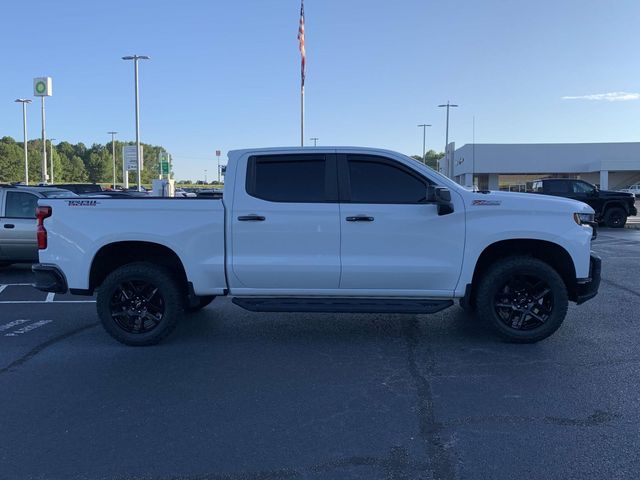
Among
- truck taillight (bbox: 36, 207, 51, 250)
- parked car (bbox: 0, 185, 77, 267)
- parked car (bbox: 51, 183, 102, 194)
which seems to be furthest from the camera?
parked car (bbox: 51, 183, 102, 194)

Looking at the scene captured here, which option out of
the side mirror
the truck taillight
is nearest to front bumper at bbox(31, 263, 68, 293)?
the truck taillight

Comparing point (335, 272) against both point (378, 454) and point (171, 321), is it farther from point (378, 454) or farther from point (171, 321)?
point (378, 454)

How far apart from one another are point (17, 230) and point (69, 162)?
488 ft

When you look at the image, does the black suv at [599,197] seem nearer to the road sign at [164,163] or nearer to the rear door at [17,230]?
the rear door at [17,230]

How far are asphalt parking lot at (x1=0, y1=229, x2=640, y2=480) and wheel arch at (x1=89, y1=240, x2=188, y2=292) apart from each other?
0.73 meters

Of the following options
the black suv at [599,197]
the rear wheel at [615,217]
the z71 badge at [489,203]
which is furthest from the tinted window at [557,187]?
the z71 badge at [489,203]

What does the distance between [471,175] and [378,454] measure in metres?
58.8

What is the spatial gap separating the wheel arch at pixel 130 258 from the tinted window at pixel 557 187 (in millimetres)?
18553

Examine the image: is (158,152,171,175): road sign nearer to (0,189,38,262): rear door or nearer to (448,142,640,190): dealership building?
A: (448,142,640,190): dealership building

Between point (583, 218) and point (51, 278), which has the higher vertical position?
point (583, 218)

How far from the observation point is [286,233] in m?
5.68

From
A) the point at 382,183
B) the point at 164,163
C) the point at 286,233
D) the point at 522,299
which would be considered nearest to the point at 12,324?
the point at 286,233

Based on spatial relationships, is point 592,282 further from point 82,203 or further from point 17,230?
point 17,230

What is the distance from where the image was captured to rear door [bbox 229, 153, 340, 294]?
223 inches
